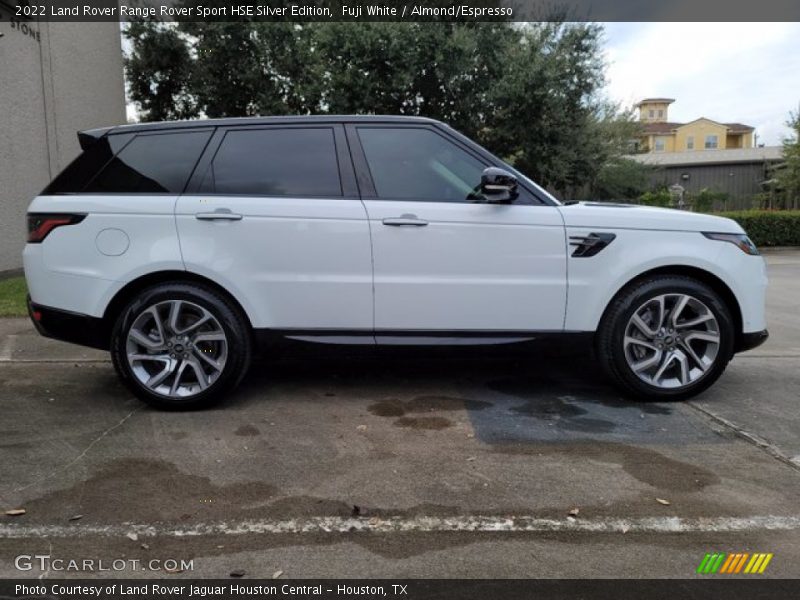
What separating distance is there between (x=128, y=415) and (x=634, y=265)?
3.50 meters

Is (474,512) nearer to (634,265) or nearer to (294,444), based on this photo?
(294,444)

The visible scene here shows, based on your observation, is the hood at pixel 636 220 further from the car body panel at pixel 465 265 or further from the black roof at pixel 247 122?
the black roof at pixel 247 122

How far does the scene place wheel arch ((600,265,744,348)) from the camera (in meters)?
4.32

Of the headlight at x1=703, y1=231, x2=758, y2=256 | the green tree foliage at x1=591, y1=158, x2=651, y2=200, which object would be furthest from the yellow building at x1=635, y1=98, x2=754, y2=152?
the headlight at x1=703, y1=231, x2=758, y2=256

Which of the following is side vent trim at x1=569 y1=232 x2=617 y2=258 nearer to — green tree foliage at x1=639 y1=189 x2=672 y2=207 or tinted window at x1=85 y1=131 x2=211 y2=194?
tinted window at x1=85 y1=131 x2=211 y2=194

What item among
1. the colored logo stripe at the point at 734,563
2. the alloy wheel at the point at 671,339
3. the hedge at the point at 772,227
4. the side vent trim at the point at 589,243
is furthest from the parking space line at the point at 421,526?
the hedge at the point at 772,227

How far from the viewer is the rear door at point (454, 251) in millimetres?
4141

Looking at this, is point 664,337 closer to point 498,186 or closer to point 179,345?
point 498,186

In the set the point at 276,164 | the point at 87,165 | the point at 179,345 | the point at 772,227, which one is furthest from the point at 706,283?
the point at 772,227

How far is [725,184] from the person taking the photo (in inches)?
1465

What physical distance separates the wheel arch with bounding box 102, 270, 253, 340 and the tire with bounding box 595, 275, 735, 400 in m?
2.46

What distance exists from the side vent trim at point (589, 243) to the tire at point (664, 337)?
361 millimetres

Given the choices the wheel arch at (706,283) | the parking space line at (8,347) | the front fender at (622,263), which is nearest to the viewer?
the front fender at (622,263)

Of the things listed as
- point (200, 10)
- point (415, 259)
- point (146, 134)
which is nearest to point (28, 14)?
point (200, 10)
